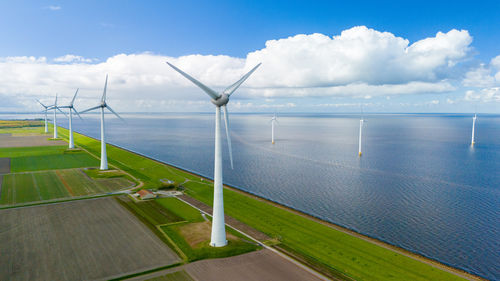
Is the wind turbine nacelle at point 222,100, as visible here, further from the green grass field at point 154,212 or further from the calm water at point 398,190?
the calm water at point 398,190

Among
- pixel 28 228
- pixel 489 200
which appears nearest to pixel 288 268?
pixel 28 228

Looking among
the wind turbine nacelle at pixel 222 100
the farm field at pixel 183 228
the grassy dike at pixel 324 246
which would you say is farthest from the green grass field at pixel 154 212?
the wind turbine nacelle at pixel 222 100

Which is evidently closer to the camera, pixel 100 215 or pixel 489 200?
pixel 100 215

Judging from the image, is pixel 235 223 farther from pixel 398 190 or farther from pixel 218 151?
pixel 398 190

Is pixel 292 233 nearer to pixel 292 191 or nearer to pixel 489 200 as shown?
pixel 292 191

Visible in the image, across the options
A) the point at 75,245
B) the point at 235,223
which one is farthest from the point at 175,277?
the point at 235,223

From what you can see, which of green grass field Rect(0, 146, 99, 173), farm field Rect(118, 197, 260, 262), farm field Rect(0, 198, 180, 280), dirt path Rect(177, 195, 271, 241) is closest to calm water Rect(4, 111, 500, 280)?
dirt path Rect(177, 195, 271, 241)
